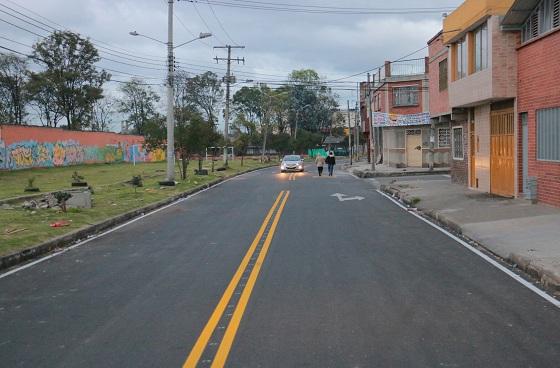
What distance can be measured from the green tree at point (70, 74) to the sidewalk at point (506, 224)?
54.5 meters

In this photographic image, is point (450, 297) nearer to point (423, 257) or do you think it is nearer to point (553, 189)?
point (423, 257)

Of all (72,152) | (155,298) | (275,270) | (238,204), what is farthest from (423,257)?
(72,152)

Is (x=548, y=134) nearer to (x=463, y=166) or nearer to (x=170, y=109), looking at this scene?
(x=463, y=166)

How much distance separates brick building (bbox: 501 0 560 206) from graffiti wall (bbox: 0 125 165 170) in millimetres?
22566

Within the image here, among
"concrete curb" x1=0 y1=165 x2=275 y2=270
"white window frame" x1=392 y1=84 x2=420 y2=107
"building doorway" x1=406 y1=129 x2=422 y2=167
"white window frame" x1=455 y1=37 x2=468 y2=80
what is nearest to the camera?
"concrete curb" x1=0 y1=165 x2=275 y2=270

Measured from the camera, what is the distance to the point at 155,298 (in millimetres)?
7887

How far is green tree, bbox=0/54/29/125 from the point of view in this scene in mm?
64125

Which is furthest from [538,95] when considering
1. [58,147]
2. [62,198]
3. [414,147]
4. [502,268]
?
[58,147]

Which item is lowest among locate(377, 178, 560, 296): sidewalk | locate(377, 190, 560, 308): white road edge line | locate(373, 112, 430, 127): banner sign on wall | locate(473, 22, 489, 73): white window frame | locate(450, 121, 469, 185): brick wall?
locate(377, 190, 560, 308): white road edge line

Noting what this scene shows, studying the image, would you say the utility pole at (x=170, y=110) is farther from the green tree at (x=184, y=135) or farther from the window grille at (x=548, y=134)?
the window grille at (x=548, y=134)

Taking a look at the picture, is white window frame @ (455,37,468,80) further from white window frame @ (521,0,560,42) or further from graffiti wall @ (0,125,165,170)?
graffiti wall @ (0,125,165,170)

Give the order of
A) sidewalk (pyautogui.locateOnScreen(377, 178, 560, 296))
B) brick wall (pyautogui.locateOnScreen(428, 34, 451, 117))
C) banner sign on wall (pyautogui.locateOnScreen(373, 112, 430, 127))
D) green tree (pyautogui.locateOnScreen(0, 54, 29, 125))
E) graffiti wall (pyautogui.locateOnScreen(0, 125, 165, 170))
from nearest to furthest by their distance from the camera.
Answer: sidewalk (pyautogui.locateOnScreen(377, 178, 560, 296)), brick wall (pyautogui.locateOnScreen(428, 34, 451, 117)), banner sign on wall (pyautogui.locateOnScreen(373, 112, 430, 127)), graffiti wall (pyautogui.locateOnScreen(0, 125, 165, 170)), green tree (pyautogui.locateOnScreen(0, 54, 29, 125))

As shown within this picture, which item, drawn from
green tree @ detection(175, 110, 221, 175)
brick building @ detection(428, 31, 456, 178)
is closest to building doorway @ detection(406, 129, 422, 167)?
brick building @ detection(428, 31, 456, 178)

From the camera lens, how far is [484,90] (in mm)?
19453
